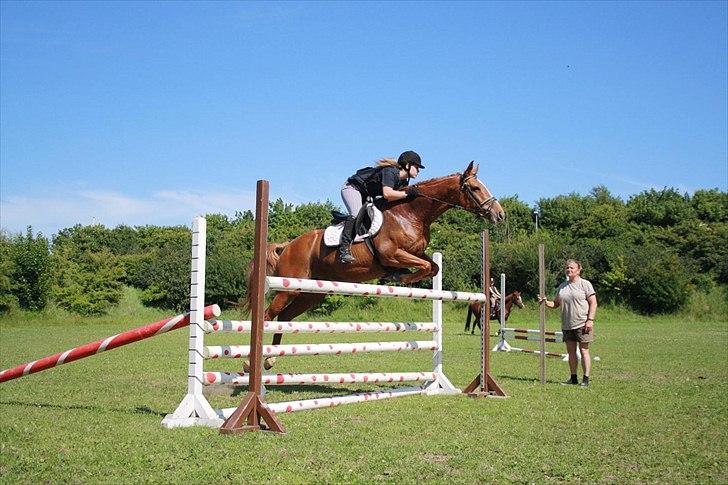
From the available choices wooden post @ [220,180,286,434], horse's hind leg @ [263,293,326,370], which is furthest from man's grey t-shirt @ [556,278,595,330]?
wooden post @ [220,180,286,434]

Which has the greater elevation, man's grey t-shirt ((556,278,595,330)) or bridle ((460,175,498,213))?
bridle ((460,175,498,213))

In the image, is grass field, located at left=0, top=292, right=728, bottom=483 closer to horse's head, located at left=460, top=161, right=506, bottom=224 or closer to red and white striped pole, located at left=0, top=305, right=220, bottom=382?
red and white striped pole, located at left=0, top=305, right=220, bottom=382

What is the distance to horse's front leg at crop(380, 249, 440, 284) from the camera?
313 inches

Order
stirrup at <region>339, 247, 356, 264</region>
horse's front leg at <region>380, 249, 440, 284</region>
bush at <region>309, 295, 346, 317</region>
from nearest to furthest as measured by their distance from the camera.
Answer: horse's front leg at <region>380, 249, 440, 284</region> → stirrup at <region>339, 247, 356, 264</region> → bush at <region>309, 295, 346, 317</region>

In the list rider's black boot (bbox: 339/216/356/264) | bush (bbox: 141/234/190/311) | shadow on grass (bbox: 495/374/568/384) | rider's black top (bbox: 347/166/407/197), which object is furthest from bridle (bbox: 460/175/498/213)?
bush (bbox: 141/234/190/311)

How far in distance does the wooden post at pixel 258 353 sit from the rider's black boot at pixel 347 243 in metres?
2.65

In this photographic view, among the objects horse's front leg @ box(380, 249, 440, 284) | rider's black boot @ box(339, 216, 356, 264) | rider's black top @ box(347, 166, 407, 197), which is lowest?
horse's front leg @ box(380, 249, 440, 284)

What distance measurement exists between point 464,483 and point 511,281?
3797cm

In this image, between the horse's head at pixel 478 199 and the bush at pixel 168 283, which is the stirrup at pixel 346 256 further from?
the bush at pixel 168 283

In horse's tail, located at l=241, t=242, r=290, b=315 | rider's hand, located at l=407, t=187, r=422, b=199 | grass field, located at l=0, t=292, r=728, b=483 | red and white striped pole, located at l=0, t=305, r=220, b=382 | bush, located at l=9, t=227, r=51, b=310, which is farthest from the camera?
bush, located at l=9, t=227, r=51, b=310

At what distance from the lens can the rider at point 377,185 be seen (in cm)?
809

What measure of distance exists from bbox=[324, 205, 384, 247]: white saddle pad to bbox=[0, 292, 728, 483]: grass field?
1817 mm

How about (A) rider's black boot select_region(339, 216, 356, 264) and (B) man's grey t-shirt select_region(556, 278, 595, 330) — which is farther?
(B) man's grey t-shirt select_region(556, 278, 595, 330)

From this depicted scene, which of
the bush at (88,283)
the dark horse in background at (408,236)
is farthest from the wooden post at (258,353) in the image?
the bush at (88,283)
